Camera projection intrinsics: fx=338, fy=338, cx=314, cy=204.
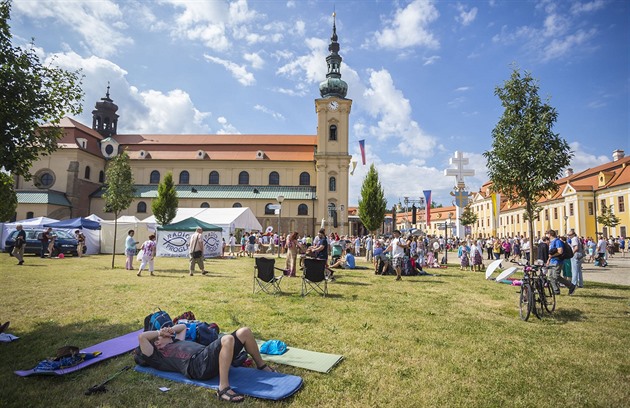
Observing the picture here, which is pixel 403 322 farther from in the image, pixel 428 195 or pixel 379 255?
pixel 428 195

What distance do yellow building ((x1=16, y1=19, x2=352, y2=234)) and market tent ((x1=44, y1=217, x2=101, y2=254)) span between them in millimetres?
21695

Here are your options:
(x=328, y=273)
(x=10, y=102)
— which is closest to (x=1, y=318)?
(x=10, y=102)

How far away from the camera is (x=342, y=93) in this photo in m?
49.0

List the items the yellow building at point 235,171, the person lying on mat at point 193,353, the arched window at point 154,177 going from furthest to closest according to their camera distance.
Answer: the arched window at point 154,177
the yellow building at point 235,171
the person lying on mat at point 193,353

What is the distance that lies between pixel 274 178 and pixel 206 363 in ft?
154

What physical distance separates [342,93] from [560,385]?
4843 cm

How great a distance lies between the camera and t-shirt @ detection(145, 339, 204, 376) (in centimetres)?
427

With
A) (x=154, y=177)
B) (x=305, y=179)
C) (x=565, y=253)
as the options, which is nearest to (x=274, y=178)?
(x=305, y=179)

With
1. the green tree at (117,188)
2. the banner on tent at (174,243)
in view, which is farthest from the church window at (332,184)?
the green tree at (117,188)

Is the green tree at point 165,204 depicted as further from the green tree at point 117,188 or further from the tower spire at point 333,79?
the tower spire at point 333,79

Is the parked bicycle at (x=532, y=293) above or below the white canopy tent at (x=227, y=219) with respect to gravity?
below

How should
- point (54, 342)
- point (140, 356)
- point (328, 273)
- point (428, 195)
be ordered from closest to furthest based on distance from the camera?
point (140, 356), point (54, 342), point (328, 273), point (428, 195)

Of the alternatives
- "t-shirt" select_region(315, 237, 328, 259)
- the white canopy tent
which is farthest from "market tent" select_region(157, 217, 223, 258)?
"t-shirt" select_region(315, 237, 328, 259)

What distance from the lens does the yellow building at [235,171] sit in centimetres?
4447
